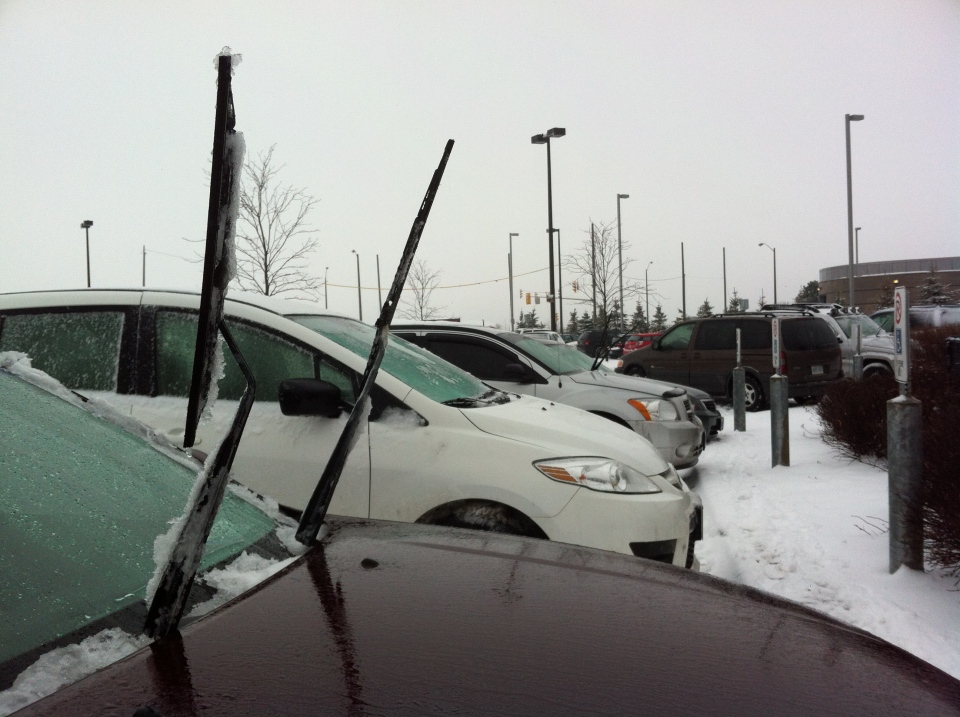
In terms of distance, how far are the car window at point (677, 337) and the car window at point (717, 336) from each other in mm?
227

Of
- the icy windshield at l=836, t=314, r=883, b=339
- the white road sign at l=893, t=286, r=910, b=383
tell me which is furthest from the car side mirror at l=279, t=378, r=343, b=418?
the icy windshield at l=836, t=314, r=883, b=339

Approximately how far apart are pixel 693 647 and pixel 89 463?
1.37m

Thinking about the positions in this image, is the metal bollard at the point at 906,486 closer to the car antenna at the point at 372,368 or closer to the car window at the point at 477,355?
the car antenna at the point at 372,368

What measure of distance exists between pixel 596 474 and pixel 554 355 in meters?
4.72

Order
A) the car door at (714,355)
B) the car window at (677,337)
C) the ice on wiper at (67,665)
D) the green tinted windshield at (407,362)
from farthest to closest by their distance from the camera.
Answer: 1. the car window at (677,337)
2. the car door at (714,355)
3. the green tinted windshield at (407,362)
4. the ice on wiper at (67,665)

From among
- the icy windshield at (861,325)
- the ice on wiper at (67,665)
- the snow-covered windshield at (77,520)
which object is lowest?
the ice on wiper at (67,665)

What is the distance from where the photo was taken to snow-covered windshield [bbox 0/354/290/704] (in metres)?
1.39

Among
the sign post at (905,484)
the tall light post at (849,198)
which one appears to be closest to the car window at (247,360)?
the sign post at (905,484)

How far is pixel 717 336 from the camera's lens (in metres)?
14.1

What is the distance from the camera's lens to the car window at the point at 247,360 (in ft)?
12.7

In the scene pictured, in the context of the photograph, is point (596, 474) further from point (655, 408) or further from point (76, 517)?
point (655, 408)

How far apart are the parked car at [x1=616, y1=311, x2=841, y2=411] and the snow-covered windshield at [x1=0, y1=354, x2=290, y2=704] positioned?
1258 cm

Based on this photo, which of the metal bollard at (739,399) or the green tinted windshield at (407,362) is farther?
the metal bollard at (739,399)

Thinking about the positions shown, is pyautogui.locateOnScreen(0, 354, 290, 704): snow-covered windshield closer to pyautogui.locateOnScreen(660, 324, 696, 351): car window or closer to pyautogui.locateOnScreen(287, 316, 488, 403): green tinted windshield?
pyautogui.locateOnScreen(287, 316, 488, 403): green tinted windshield
